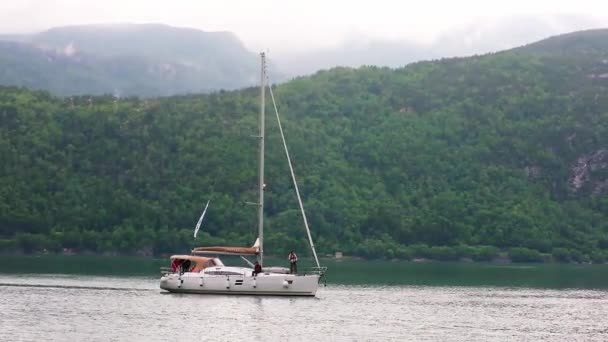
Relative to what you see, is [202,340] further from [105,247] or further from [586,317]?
[105,247]

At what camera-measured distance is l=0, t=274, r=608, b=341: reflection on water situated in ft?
221

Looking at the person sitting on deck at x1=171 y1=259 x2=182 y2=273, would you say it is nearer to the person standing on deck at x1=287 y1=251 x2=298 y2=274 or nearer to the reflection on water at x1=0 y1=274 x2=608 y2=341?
the reflection on water at x1=0 y1=274 x2=608 y2=341

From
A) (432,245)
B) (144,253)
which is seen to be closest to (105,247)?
(144,253)

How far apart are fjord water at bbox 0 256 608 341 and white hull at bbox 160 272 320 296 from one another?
1.00 meters

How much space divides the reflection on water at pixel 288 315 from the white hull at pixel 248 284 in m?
0.90

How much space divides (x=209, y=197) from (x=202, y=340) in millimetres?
132135

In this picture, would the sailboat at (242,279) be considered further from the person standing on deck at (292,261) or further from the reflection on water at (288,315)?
the reflection on water at (288,315)

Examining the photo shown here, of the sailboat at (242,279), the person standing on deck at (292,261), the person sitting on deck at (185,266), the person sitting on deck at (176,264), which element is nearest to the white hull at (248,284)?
the sailboat at (242,279)

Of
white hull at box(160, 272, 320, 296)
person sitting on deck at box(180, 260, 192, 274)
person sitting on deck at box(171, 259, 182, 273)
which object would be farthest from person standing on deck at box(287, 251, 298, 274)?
person sitting on deck at box(171, 259, 182, 273)

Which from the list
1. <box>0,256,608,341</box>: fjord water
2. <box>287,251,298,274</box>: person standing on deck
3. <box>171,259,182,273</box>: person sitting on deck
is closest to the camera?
<box>0,256,608,341</box>: fjord water

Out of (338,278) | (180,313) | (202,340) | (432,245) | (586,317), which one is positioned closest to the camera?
(202,340)

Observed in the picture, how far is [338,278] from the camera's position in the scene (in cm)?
12288

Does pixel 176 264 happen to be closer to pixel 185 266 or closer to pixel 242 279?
pixel 185 266

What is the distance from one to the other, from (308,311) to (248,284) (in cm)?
899
